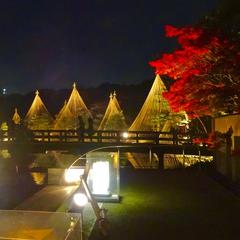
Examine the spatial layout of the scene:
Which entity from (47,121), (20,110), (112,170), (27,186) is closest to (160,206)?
(112,170)

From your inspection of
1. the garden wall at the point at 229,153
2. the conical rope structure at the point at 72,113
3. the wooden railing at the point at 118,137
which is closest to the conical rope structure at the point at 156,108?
the wooden railing at the point at 118,137

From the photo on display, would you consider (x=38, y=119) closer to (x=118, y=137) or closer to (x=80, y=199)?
(x=118, y=137)

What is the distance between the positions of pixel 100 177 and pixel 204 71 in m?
6.26

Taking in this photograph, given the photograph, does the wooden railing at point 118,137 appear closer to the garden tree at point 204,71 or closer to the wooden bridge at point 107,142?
the wooden bridge at point 107,142

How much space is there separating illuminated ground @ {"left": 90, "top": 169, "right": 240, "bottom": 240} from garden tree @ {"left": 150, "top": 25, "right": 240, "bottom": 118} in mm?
2878

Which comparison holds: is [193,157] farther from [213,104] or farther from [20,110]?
[20,110]

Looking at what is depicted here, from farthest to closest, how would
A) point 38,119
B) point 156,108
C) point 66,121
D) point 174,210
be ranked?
point 38,119
point 66,121
point 156,108
point 174,210

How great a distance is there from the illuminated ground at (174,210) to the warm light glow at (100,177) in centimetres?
64

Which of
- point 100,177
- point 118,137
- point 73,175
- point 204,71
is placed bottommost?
point 73,175

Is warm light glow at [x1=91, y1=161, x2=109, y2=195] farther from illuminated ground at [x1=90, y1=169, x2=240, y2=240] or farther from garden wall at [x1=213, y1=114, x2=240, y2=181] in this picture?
garden wall at [x1=213, y1=114, x2=240, y2=181]

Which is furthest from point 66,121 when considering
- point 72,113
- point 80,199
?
point 80,199

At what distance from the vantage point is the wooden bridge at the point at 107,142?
26188mm

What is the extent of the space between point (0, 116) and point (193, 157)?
1360 inches

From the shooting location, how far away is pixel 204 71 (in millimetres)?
15242
